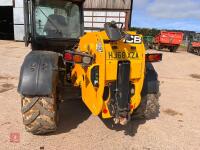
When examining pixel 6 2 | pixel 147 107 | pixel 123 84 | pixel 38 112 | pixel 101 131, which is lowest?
pixel 101 131

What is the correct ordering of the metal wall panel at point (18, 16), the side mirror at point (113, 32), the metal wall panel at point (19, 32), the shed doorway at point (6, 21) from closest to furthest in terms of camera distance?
the side mirror at point (113, 32), the metal wall panel at point (18, 16), the metal wall panel at point (19, 32), the shed doorway at point (6, 21)

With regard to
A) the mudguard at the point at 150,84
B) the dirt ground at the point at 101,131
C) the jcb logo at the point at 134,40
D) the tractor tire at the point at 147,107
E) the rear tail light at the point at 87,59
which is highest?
the jcb logo at the point at 134,40

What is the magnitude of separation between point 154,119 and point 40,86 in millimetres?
2482

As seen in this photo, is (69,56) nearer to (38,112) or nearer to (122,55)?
(122,55)

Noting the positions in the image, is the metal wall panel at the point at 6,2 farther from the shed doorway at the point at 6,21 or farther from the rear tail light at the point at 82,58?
the rear tail light at the point at 82,58

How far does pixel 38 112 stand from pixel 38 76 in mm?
531

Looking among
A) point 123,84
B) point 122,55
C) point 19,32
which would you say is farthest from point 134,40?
point 19,32

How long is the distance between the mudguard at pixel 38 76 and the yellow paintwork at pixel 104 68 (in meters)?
0.54

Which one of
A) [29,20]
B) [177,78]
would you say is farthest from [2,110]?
[177,78]

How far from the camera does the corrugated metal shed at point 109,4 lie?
23.7 meters

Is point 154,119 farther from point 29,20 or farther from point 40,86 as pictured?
point 29,20

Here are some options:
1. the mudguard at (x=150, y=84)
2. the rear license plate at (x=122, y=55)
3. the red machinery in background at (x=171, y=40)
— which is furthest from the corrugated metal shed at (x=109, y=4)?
the rear license plate at (x=122, y=55)

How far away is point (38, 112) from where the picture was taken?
3947 mm

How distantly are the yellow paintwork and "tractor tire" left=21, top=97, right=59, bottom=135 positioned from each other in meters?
0.60
